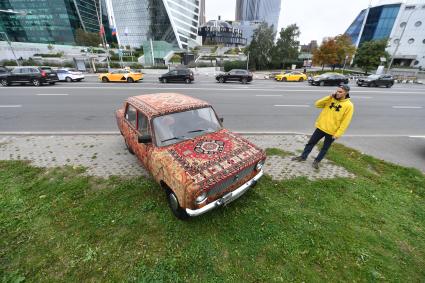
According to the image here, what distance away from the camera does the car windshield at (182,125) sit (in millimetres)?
3479

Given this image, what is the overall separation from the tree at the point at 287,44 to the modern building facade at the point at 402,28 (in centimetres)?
3062

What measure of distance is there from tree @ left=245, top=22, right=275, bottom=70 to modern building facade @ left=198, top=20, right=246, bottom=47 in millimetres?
77170

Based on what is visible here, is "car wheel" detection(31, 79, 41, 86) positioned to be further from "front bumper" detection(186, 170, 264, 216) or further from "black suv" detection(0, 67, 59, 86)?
"front bumper" detection(186, 170, 264, 216)

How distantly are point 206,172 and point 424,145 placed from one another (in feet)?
27.7

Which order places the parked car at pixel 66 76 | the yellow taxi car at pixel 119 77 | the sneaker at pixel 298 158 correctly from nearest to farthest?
the sneaker at pixel 298 158 → the parked car at pixel 66 76 → the yellow taxi car at pixel 119 77

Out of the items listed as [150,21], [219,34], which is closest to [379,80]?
[150,21]

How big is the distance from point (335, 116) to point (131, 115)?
474cm

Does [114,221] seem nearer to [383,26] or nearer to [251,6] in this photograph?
[383,26]

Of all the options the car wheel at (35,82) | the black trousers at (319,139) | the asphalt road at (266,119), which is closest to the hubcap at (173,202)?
the black trousers at (319,139)

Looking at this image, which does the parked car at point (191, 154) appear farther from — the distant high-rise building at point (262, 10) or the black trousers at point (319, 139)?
the distant high-rise building at point (262, 10)

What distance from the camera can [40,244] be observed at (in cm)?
289

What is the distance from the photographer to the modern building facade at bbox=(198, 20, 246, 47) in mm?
109562

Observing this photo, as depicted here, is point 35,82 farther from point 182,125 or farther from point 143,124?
point 182,125

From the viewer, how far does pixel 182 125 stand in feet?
12.1
